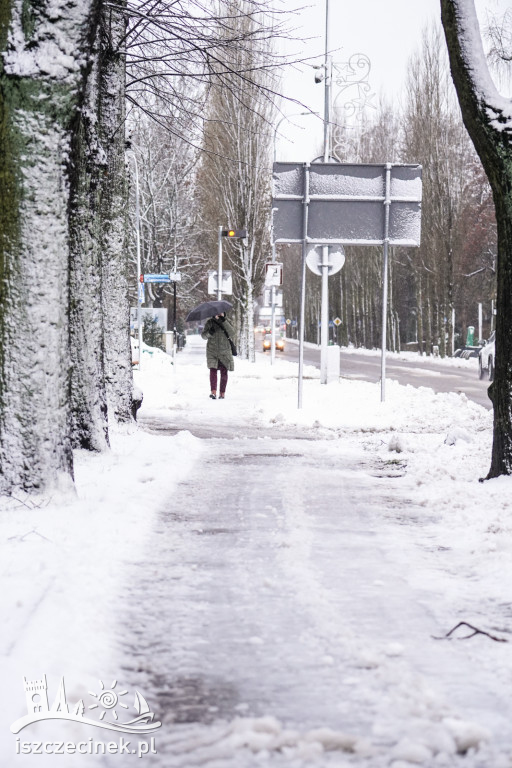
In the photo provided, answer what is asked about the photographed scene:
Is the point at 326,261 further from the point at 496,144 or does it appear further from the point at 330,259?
the point at 496,144

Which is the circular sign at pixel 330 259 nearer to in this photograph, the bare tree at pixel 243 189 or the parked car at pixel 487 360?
the parked car at pixel 487 360

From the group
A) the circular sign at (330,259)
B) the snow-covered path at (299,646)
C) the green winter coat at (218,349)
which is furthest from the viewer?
the green winter coat at (218,349)

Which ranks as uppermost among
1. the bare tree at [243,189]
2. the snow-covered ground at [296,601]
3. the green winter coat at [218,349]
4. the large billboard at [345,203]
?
the bare tree at [243,189]

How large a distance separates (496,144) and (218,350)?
11.3m

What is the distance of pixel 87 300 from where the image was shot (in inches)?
359

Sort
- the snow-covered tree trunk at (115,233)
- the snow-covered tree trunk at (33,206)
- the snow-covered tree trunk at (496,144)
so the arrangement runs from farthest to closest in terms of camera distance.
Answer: the snow-covered tree trunk at (115,233), the snow-covered tree trunk at (496,144), the snow-covered tree trunk at (33,206)

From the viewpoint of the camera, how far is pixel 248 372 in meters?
30.8

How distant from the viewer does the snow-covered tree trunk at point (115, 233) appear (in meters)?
11.0

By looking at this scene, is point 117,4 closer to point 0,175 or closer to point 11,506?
point 0,175

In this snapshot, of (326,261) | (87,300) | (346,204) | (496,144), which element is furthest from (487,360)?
(496,144)

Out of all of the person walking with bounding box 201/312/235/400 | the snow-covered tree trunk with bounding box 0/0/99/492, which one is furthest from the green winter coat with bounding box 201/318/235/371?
the snow-covered tree trunk with bounding box 0/0/99/492

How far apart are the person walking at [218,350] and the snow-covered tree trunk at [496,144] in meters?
10.8

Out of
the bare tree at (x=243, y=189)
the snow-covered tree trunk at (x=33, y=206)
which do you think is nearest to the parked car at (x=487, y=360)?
the bare tree at (x=243, y=189)

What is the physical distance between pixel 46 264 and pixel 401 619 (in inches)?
136
